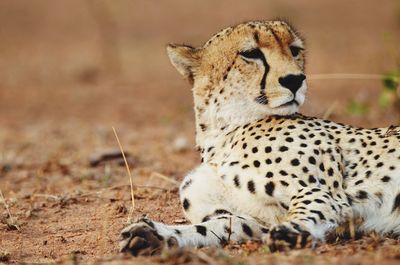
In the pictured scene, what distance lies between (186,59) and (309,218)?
3.88ft

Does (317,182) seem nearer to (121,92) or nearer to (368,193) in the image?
(368,193)

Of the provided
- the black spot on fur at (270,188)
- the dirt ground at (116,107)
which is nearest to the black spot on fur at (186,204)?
the dirt ground at (116,107)

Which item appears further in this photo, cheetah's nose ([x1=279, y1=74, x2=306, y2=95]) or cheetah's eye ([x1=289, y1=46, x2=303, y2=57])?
cheetah's eye ([x1=289, y1=46, x2=303, y2=57])

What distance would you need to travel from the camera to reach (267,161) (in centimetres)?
344

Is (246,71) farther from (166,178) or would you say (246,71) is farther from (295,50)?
(166,178)

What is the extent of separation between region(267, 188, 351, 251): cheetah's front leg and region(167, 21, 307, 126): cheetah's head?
0.50 metres

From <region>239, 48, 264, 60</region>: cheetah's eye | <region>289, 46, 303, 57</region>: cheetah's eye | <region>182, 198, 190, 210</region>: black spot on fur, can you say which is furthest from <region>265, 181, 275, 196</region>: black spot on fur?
<region>289, 46, 303, 57</region>: cheetah's eye

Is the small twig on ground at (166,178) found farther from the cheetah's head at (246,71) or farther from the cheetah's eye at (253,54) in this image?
the cheetah's eye at (253,54)

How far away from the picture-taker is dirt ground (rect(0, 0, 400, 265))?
3.52 m

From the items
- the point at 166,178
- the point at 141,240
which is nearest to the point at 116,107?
the point at 166,178

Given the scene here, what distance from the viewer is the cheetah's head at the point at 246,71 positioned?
3.63 m

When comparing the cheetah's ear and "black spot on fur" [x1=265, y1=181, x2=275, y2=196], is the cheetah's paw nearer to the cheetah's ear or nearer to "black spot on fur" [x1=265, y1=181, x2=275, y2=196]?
"black spot on fur" [x1=265, y1=181, x2=275, y2=196]

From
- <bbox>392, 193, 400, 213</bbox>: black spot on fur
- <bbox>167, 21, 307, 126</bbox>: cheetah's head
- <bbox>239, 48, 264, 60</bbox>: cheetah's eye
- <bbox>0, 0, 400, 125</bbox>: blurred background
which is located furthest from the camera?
<bbox>0, 0, 400, 125</bbox>: blurred background

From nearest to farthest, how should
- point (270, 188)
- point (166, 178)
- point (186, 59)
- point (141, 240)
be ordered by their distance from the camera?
point (141, 240) → point (270, 188) → point (186, 59) → point (166, 178)
